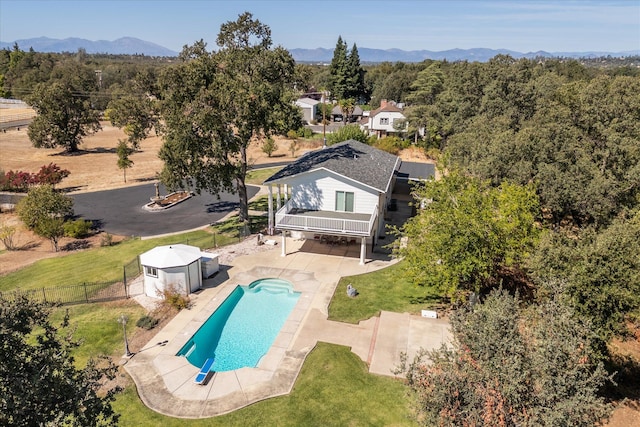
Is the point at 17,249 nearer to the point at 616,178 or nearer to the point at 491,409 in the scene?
the point at 491,409

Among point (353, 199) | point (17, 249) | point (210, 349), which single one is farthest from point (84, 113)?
point (210, 349)

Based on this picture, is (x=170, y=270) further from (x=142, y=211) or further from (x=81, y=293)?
(x=142, y=211)

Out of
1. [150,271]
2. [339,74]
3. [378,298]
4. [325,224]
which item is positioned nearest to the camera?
[150,271]

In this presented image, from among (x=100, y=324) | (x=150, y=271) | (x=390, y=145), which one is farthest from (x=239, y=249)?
(x=390, y=145)

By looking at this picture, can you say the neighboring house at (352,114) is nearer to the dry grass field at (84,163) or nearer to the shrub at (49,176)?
the dry grass field at (84,163)

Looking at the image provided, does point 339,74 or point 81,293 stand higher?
point 339,74

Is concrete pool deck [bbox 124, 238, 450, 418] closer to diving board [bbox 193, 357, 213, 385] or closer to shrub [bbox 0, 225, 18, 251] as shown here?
diving board [bbox 193, 357, 213, 385]
